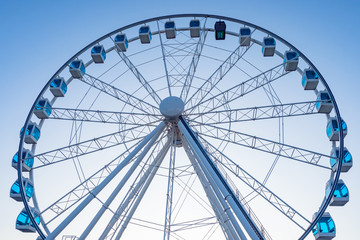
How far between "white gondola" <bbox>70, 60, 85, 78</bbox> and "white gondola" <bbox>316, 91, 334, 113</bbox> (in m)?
10.9

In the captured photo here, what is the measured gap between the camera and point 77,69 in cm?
1844

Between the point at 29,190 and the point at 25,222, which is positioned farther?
the point at 29,190

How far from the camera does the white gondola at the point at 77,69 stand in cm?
1847

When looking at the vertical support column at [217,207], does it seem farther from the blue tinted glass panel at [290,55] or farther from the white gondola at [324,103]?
the blue tinted glass panel at [290,55]

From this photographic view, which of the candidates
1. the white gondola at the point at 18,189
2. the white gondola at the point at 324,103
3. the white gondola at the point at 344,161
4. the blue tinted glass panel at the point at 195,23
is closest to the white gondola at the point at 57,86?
the white gondola at the point at 18,189

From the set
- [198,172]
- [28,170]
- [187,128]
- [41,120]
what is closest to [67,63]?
[41,120]

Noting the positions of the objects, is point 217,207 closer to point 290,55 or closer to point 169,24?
point 290,55

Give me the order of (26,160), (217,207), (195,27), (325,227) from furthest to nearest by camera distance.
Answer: (195,27)
(26,160)
(325,227)
(217,207)

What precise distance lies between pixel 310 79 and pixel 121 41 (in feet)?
30.2

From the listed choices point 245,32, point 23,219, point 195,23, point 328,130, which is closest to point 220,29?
point 245,32

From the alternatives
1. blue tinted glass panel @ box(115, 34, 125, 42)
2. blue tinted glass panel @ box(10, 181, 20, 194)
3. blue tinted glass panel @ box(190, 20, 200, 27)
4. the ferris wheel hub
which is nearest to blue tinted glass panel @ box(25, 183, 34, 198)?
blue tinted glass panel @ box(10, 181, 20, 194)

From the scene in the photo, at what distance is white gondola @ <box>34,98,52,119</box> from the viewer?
58.0 ft

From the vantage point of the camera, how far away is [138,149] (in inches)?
595

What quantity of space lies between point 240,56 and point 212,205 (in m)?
7.00
